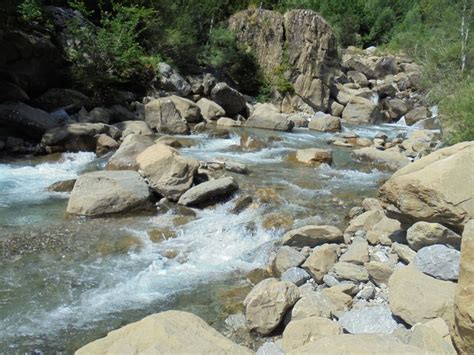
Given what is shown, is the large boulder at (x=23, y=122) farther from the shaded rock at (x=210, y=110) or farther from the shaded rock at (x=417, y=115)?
the shaded rock at (x=417, y=115)

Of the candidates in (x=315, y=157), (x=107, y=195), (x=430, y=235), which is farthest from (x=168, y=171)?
(x=430, y=235)

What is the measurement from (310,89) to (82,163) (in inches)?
565

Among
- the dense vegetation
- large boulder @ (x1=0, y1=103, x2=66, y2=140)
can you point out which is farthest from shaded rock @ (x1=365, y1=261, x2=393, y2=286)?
large boulder @ (x1=0, y1=103, x2=66, y2=140)

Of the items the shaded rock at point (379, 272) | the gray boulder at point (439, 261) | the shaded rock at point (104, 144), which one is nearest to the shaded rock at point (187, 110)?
the shaded rock at point (104, 144)

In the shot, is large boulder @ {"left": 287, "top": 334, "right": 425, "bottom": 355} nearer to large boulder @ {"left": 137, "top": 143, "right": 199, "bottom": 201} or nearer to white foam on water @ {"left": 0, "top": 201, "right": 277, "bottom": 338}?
white foam on water @ {"left": 0, "top": 201, "right": 277, "bottom": 338}

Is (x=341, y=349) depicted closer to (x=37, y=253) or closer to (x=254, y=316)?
(x=254, y=316)

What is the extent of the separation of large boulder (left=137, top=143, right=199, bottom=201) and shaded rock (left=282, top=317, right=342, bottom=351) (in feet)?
16.6

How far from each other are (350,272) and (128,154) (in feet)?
20.9

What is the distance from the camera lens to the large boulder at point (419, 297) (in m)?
4.76

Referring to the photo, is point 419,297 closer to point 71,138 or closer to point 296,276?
point 296,276

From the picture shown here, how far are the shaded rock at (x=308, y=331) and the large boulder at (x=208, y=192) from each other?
185 inches

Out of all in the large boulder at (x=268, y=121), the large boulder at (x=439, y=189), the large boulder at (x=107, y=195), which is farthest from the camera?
the large boulder at (x=268, y=121)

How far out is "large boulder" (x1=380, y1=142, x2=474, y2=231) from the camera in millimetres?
5551

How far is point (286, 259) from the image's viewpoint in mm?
6730
